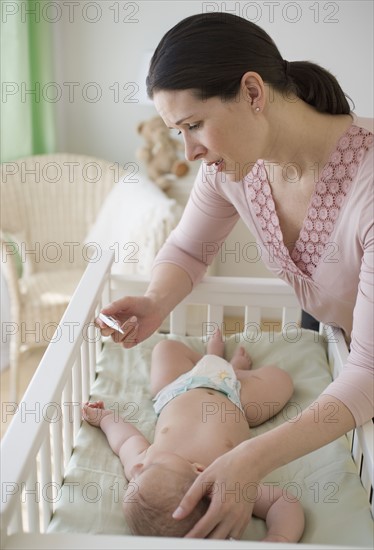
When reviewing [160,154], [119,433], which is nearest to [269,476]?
[119,433]

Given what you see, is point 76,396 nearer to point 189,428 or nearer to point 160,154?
point 189,428

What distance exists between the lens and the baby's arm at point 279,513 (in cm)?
124

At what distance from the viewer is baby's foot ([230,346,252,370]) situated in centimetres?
177

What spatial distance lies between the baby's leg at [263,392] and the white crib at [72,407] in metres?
0.13

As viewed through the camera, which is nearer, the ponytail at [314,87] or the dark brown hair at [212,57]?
the dark brown hair at [212,57]

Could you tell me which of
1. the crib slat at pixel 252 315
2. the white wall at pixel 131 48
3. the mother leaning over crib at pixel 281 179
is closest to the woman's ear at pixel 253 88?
the mother leaning over crib at pixel 281 179

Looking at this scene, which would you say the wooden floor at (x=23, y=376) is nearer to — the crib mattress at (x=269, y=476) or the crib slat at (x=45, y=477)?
the crib mattress at (x=269, y=476)

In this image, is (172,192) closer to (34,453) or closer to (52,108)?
(52,108)

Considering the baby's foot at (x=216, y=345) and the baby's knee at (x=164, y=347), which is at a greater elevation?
the baby's knee at (x=164, y=347)

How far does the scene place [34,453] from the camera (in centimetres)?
115

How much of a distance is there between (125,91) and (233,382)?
2.04m

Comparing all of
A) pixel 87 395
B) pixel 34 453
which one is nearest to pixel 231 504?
pixel 34 453

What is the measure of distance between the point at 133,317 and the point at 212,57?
584 mm

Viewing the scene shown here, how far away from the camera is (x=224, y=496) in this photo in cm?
110
